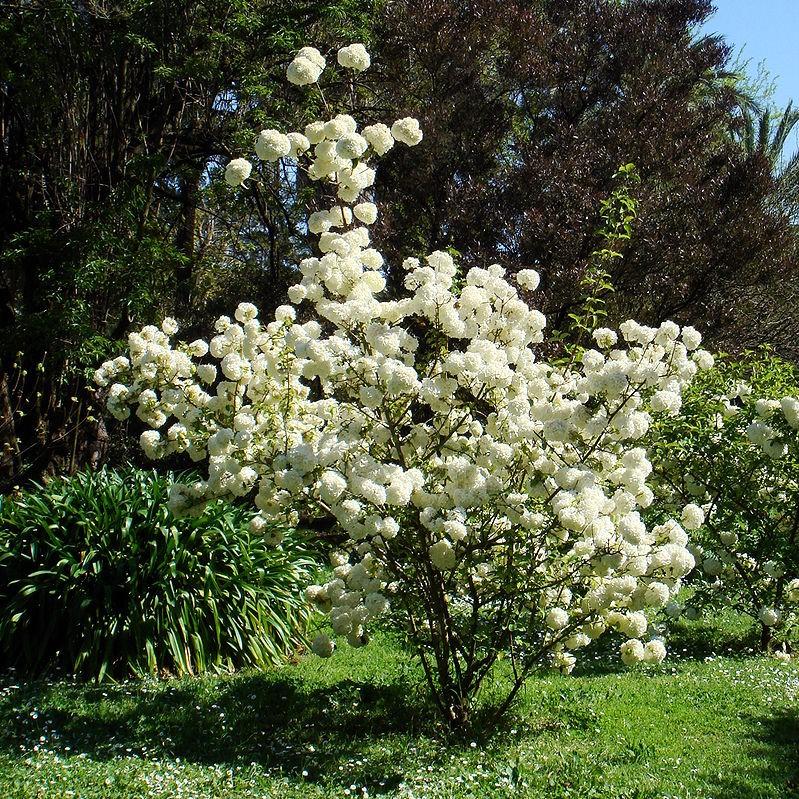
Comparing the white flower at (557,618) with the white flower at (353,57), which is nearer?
the white flower at (557,618)

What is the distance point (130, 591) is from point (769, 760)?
3672 mm

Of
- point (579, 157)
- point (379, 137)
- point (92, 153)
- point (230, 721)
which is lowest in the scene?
point (230, 721)

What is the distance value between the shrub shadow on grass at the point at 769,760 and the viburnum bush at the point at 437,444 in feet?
1.99

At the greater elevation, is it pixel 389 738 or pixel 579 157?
pixel 579 157

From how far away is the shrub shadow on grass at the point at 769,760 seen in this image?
3566 mm

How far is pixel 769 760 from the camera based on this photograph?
3.89m

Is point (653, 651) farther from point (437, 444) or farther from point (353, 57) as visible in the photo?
point (353, 57)

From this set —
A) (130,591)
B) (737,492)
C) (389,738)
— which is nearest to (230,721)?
(389,738)

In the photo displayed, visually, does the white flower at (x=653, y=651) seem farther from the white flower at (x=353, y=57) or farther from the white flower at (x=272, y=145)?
the white flower at (x=353, y=57)

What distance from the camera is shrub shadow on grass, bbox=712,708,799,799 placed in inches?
140

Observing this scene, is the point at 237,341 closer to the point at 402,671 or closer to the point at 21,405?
the point at 402,671

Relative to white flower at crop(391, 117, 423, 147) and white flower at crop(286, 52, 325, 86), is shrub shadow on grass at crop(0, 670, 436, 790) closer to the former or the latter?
white flower at crop(391, 117, 423, 147)

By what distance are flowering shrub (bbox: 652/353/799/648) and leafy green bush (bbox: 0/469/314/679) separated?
2577 mm

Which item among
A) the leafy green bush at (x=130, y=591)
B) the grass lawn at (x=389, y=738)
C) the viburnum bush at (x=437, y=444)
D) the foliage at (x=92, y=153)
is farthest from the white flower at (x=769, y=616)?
the foliage at (x=92, y=153)
